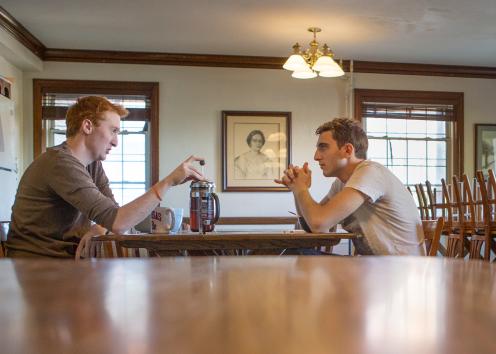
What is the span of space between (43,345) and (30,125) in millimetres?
6250

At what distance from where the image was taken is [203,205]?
229 centimetres

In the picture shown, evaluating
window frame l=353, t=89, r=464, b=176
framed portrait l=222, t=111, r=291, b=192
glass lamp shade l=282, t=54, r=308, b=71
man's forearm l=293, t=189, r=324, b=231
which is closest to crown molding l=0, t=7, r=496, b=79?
window frame l=353, t=89, r=464, b=176

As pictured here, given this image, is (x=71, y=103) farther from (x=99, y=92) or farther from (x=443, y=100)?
(x=443, y=100)

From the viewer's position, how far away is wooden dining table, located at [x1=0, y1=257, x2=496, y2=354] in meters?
0.21

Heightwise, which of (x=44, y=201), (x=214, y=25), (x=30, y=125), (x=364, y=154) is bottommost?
(x=44, y=201)

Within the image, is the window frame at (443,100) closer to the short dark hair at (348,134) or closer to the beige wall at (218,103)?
the beige wall at (218,103)

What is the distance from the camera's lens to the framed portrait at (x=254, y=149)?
6.32 m

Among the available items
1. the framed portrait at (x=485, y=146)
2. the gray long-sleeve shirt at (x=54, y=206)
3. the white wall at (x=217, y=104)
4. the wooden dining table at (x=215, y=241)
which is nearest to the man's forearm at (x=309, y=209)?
the wooden dining table at (x=215, y=241)

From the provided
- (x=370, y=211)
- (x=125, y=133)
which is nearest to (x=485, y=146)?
(x=125, y=133)

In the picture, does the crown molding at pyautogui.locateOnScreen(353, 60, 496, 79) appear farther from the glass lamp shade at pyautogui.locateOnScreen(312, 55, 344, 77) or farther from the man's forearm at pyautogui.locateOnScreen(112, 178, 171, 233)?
the man's forearm at pyautogui.locateOnScreen(112, 178, 171, 233)

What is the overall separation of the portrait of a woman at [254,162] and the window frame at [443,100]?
3.90 feet

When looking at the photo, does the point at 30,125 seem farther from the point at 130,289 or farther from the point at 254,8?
the point at 130,289

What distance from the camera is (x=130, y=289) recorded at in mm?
373

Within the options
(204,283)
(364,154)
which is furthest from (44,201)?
(204,283)
